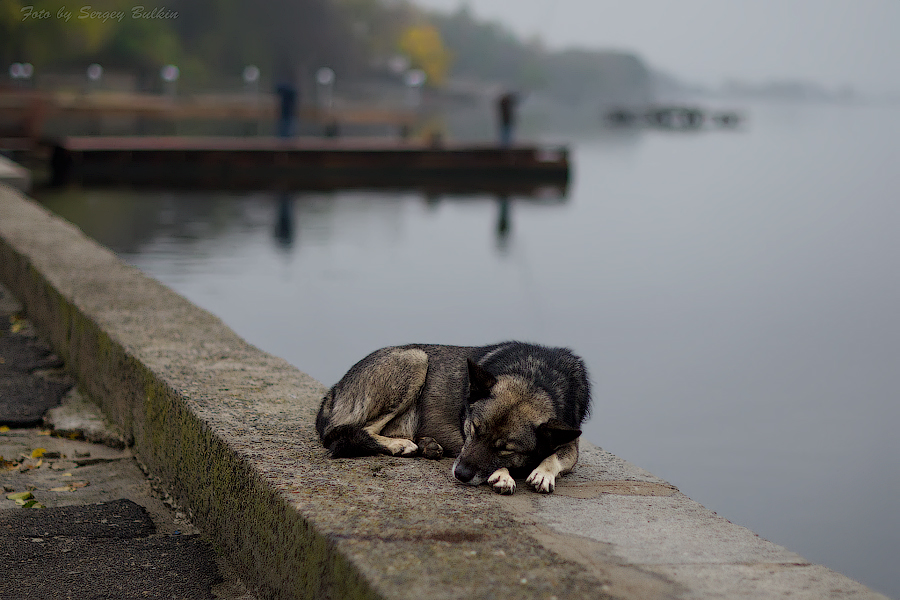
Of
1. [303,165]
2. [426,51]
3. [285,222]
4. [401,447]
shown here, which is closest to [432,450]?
[401,447]

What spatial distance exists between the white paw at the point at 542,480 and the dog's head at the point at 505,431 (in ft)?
0.24

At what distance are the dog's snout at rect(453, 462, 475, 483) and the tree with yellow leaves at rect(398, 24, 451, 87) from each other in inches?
6166

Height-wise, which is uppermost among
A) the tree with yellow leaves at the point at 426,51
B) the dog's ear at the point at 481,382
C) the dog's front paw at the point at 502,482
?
the tree with yellow leaves at the point at 426,51

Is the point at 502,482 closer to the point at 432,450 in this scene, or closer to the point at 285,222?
the point at 432,450

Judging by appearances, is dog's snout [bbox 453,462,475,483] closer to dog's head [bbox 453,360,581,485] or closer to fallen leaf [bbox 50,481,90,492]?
dog's head [bbox 453,360,581,485]

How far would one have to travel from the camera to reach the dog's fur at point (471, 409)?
3828 millimetres

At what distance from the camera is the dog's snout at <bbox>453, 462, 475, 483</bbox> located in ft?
12.3

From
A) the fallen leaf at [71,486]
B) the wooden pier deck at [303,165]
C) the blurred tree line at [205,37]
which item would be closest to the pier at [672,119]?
the blurred tree line at [205,37]

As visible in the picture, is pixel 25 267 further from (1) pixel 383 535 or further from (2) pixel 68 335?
(1) pixel 383 535

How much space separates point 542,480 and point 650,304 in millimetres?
14686

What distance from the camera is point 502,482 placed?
3719 mm

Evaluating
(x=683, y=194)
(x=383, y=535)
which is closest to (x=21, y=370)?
(x=383, y=535)

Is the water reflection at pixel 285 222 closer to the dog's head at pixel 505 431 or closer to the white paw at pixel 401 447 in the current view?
the white paw at pixel 401 447

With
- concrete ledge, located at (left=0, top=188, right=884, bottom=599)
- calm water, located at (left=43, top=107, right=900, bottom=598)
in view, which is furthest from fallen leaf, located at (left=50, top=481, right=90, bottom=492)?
calm water, located at (left=43, top=107, right=900, bottom=598)
